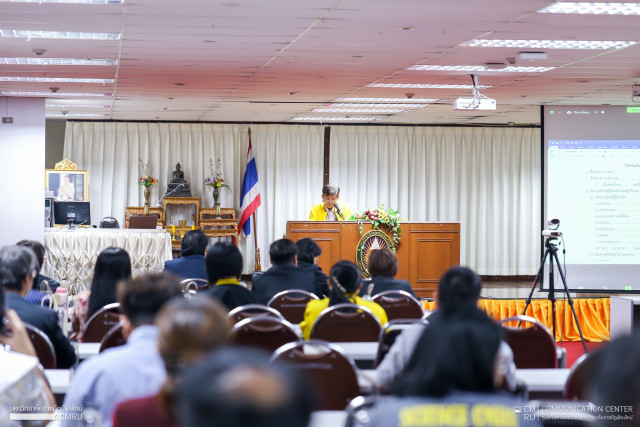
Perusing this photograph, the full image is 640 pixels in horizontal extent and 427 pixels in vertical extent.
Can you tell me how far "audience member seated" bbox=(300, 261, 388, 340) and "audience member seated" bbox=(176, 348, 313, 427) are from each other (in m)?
4.05

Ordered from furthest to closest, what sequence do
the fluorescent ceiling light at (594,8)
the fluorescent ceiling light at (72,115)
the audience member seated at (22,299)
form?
the fluorescent ceiling light at (72,115), the fluorescent ceiling light at (594,8), the audience member seated at (22,299)

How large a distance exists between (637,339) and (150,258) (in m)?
11.0

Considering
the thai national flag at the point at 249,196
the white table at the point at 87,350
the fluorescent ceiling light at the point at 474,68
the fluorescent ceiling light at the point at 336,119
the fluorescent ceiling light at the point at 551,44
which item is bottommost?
the white table at the point at 87,350

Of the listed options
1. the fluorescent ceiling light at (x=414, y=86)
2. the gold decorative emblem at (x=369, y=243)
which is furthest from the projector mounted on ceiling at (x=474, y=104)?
the gold decorative emblem at (x=369, y=243)

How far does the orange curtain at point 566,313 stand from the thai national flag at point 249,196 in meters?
5.95

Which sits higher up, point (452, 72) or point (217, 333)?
point (452, 72)

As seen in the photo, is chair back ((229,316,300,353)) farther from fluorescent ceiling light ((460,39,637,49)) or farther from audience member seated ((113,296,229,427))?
fluorescent ceiling light ((460,39,637,49))

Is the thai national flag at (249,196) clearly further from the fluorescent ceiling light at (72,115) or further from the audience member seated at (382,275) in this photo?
the audience member seated at (382,275)

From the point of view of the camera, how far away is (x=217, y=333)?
69.3 inches

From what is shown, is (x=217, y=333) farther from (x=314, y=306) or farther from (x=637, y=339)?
(x=314, y=306)

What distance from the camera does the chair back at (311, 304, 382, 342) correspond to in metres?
4.93

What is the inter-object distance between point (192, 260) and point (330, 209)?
15.5 ft

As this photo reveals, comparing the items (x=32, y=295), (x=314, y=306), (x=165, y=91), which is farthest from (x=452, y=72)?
(x=32, y=295)

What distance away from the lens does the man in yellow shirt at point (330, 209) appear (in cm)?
1185
